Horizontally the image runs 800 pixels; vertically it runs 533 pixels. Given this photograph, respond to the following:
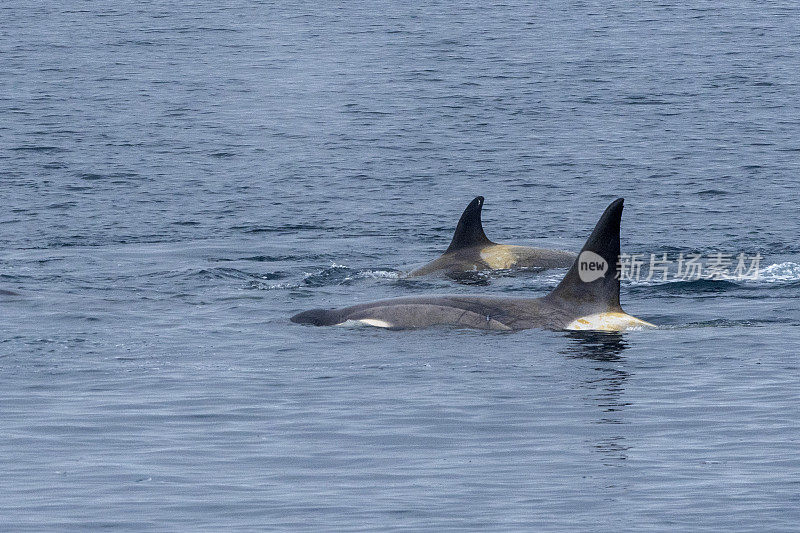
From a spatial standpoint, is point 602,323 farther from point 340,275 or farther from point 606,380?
point 340,275

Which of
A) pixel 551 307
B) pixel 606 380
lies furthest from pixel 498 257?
pixel 606 380

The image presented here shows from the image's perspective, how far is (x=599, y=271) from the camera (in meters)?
19.1

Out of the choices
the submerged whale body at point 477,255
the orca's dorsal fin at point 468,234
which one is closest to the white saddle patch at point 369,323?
the submerged whale body at point 477,255

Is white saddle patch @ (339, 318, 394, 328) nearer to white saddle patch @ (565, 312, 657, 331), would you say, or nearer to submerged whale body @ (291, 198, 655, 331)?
submerged whale body @ (291, 198, 655, 331)

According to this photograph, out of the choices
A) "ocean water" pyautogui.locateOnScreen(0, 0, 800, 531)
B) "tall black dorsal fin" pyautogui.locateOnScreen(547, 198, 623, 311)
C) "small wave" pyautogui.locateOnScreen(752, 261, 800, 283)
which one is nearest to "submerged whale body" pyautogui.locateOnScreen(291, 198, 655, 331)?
"tall black dorsal fin" pyautogui.locateOnScreen(547, 198, 623, 311)

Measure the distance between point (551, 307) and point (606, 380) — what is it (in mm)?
2926

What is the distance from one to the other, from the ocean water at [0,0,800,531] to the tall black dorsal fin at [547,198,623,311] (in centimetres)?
57

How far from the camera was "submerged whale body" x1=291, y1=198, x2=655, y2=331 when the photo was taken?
747 inches

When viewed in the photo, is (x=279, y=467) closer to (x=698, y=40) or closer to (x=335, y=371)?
(x=335, y=371)

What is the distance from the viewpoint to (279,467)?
13391mm

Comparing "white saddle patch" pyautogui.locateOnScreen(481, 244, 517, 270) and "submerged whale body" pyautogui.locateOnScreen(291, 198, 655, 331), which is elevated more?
"submerged whale body" pyautogui.locateOnScreen(291, 198, 655, 331)

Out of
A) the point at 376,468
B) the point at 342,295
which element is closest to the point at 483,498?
the point at 376,468

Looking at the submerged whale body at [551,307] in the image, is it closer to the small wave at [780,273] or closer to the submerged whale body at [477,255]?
the small wave at [780,273]

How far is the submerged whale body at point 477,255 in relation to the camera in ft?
85.8
